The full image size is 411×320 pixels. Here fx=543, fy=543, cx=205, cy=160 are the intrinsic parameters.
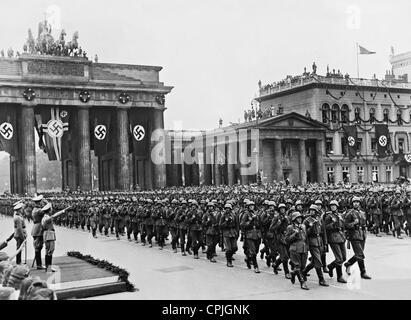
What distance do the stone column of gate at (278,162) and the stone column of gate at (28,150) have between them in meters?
25.5

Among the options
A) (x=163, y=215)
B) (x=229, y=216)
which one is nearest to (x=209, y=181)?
(x=163, y=215)

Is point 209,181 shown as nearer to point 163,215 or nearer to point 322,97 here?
point 322,97

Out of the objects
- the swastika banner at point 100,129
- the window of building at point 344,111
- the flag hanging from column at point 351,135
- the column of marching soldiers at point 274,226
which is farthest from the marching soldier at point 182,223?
the window of building at point 344,111

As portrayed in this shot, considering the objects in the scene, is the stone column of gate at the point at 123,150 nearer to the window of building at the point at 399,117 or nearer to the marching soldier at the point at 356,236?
the window of building at the point at 399,117

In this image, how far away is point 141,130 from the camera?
57250mm

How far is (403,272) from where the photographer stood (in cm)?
1364

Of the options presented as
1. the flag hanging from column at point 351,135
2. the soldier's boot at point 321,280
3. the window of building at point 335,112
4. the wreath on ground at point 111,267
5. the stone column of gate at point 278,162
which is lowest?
the soldier's boot at point 321,280

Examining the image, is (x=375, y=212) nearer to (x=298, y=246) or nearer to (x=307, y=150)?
(x=298, y=246)

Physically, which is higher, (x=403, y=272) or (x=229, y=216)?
(x=229, y=216)

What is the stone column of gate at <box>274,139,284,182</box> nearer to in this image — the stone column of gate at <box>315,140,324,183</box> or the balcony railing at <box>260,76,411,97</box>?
the stone column of gate at <box>315,140,324,183</box>

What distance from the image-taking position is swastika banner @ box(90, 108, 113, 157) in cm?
5516

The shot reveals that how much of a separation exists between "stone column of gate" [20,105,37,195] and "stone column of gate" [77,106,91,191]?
192 inches

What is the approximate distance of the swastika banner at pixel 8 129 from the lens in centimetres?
4838
